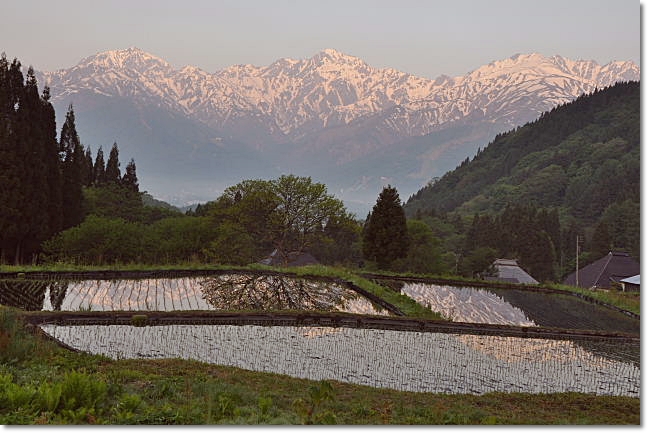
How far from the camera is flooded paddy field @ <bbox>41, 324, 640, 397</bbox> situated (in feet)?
36.2

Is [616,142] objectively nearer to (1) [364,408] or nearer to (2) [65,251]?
(2) [65,251]

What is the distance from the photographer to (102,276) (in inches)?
918

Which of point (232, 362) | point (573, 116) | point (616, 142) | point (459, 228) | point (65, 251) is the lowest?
point (232, 362)

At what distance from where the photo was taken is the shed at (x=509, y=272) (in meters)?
57.1

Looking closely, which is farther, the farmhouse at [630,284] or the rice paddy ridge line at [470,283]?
the farmhouse at [630,284]

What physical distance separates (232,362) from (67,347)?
11.3 ft

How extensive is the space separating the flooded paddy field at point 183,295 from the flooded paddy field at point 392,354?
8.88ft

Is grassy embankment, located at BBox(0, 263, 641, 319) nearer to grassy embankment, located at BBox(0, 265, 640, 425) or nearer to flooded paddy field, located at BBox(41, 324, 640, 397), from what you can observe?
flooded paddy field, located at BBox(41, 324, 640, 397)

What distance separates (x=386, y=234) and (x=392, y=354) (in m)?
23.1

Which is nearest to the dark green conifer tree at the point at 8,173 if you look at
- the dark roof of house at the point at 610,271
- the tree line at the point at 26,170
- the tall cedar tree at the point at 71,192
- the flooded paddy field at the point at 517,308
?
the tree line at the point at 26,170

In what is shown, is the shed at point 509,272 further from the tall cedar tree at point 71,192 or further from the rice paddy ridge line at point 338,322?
the rice paddy ridge line at point 338,322

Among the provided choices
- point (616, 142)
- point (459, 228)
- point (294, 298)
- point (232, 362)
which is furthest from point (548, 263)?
point (616, 142)

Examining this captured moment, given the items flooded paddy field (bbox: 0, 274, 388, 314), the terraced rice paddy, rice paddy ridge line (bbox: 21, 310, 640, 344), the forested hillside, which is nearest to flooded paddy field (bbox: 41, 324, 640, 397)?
the terraced rice paddy

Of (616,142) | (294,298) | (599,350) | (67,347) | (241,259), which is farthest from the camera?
(616,142)
